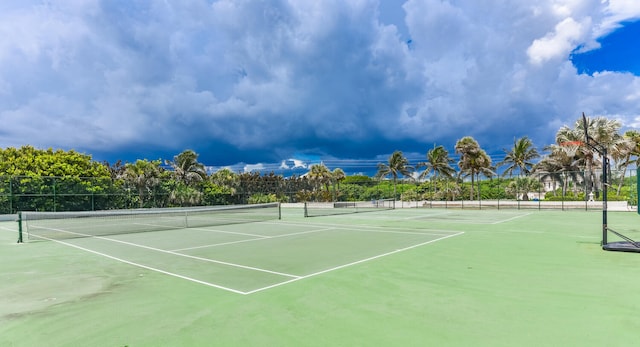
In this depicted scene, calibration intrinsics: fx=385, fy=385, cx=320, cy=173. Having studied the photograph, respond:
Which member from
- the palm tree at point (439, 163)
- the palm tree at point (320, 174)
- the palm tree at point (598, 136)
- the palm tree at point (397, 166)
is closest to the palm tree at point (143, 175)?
the palm tree at point (320, 174)

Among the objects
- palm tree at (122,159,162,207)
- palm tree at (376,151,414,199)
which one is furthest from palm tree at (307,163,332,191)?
palm tree at (122,159,162,207)

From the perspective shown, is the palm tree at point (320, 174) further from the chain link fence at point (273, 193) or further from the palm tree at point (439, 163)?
the palm tree at point (439, 163)

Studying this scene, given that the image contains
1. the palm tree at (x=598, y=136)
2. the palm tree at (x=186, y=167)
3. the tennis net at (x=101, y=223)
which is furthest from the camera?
the palm tree at (x=186, y=167)

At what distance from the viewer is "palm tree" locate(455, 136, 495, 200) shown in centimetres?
4734

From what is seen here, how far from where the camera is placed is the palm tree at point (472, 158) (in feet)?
155

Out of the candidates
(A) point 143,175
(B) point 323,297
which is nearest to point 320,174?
(A) point 143,175

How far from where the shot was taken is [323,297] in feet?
18.6

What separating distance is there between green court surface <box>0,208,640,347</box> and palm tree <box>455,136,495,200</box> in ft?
128

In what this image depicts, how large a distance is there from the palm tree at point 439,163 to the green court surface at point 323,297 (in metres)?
39.9

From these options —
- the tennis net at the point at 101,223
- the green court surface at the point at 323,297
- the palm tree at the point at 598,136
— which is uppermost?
the palm tree at the point at 598,136

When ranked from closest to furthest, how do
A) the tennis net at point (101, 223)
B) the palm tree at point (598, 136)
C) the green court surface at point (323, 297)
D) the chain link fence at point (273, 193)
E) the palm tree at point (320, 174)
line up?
the green court surface at point (323, 297) < the tennis net at point (101, 223) < the chain link fence at point (273, 193) < the palm tree at point (598, 136) < the palm tree at point (320, 174)

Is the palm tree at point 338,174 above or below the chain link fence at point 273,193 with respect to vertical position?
above

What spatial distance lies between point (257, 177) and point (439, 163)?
23.9 metres

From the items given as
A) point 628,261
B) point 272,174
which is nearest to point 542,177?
point 272,174
